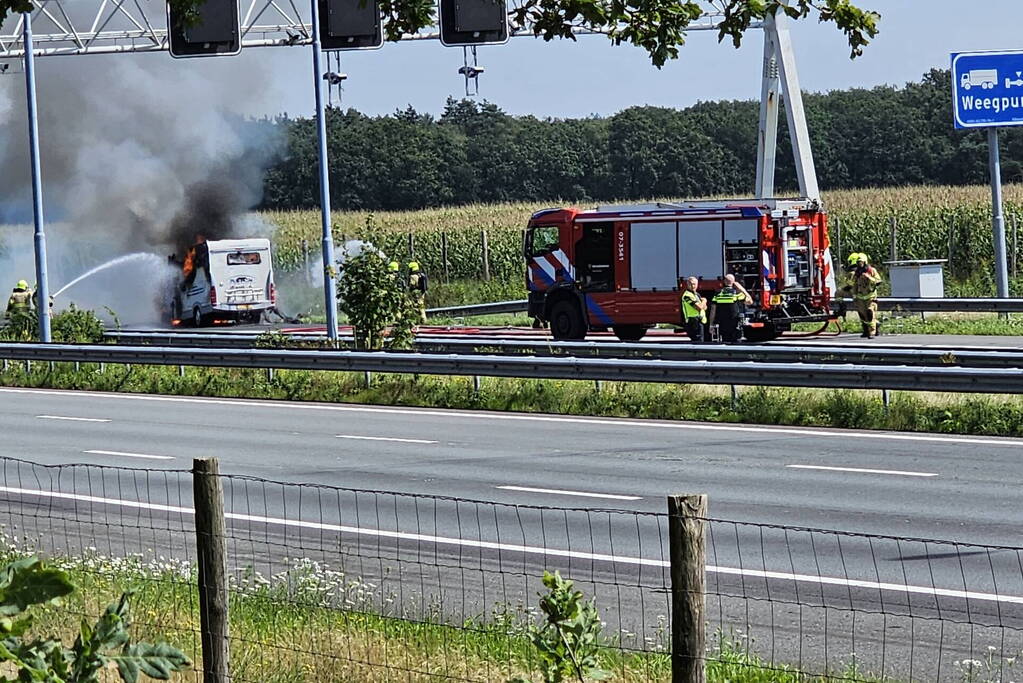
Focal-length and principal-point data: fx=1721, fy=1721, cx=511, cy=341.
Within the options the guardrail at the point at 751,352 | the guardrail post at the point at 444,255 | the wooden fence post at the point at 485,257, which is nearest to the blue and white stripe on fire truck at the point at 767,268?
the guardrail at the point at 751,352

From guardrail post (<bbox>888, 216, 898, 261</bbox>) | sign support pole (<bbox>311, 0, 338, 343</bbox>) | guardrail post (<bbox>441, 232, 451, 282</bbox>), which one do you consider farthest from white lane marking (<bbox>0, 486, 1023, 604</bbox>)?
guardrail post (<bbox>441, 232, 451, 282</bbox>)

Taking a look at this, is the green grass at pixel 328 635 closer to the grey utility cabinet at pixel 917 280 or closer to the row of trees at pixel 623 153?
the grey utility cabinet at pixel 917 280

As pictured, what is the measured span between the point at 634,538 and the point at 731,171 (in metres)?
112

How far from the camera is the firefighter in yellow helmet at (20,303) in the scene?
34.8m

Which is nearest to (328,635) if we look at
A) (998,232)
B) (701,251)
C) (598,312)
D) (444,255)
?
(701,251)

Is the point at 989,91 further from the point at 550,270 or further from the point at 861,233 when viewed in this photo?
the point at 861,233

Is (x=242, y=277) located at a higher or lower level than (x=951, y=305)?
higher

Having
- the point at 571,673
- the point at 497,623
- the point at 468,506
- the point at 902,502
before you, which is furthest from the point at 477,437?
the point at 571,673

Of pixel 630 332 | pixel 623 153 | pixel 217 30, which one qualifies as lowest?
pixel 630 332

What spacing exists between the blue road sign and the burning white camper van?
20.1 m

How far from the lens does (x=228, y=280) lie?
47.9 m

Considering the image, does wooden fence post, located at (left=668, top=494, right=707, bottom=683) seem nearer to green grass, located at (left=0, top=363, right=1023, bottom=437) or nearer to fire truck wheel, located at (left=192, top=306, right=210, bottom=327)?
green grass, located at (left=0, top=363, right=1023, bottom=437)

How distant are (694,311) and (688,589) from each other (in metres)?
23.6

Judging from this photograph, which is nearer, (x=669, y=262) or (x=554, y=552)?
(x=554, y=552)
